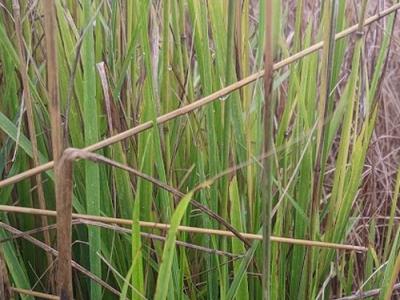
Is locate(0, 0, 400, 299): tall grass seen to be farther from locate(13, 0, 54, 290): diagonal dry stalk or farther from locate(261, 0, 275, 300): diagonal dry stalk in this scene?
locate(261, 0, 275, 300): diagonal dry stalk

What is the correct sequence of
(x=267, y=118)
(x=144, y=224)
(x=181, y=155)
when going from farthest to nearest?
1. (x=181, y=155)
2. (x=144, y=224)
3. (x=267, y=118)

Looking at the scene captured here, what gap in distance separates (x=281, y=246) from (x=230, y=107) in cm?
17

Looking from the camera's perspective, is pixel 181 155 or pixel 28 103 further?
pixel 181 155

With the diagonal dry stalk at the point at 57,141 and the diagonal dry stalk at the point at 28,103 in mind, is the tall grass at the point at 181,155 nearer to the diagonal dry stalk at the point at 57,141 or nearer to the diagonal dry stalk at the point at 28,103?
the diagonal dry stalk at the point at 28,103

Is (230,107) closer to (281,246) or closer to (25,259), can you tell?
(281,246)

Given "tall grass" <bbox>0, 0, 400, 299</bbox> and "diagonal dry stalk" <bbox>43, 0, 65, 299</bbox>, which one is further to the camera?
"tall grass" <bbox>0, 0, 400, 299</bbox>

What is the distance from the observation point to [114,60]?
0.77m

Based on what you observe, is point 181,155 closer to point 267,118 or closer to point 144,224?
point 144,224

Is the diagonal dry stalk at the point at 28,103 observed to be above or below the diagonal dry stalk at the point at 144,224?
above

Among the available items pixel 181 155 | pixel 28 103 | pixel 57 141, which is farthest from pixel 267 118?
pixel 181 155

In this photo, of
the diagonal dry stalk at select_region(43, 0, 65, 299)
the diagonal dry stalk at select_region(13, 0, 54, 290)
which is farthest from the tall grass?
the diagonal dry stalk at select_region(43, 0, 65, 299)

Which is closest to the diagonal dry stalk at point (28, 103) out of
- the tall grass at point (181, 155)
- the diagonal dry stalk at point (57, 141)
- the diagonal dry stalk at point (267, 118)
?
the tall grass at point (181, 155)

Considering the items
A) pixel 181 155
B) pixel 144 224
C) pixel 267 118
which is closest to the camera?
pixel 267 118

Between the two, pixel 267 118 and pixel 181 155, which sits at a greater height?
pixel 267 118
